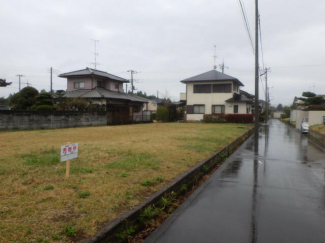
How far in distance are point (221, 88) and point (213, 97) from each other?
4.86 feet

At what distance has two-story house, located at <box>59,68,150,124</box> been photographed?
28.3 metres

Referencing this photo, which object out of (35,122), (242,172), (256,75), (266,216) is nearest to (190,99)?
(256,75)

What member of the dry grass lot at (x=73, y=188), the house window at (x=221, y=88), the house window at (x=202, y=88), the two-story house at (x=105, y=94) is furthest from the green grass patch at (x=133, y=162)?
the house window at (x=202, y=88)

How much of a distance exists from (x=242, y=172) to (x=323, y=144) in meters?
9.22

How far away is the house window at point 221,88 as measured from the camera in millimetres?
34494

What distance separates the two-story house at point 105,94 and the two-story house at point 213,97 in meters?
Answer: 6.54

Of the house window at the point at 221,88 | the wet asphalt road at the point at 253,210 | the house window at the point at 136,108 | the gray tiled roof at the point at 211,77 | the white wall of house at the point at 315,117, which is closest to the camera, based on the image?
the wet asphalt road at the point at 253,210

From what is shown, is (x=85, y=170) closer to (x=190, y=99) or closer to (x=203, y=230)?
(x=203, y=230)

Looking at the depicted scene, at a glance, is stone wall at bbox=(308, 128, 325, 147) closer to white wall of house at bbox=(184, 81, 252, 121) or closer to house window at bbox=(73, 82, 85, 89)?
white wall of house at bbox=(184, 81, 252, 121)

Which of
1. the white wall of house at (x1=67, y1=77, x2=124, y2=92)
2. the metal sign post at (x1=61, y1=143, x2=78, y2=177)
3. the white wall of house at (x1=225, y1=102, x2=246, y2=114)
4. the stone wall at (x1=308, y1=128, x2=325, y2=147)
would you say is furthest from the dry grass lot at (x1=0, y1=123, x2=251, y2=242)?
the white wall of house at (x1=225, y1=102, x2=246, y2=114)

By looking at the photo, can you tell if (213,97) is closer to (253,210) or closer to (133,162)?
(133,162)

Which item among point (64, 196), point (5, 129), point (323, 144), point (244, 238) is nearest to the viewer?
point (244, 238)

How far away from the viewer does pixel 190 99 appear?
1426 inches

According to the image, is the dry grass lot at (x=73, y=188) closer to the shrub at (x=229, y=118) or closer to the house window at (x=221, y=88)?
the shrub at (x=229, y=118)
